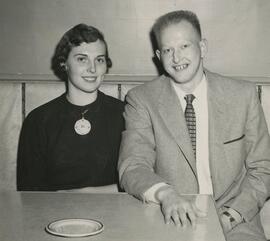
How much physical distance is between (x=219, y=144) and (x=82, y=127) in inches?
27.7

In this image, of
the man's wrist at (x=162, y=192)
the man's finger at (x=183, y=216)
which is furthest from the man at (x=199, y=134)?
the man's finger at (x=183, y=216)

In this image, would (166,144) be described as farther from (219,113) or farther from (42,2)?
(42,2)

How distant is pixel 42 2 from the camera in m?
2.62

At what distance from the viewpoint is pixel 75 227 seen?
1.27 m

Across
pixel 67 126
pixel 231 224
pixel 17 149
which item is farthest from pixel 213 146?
pixel 17 149

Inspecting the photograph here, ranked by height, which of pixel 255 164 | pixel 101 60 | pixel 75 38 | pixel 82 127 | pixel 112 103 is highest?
pixel 75 38

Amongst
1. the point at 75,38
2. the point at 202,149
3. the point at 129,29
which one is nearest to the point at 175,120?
the point at 202,149

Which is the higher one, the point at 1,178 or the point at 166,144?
the point at 166,144

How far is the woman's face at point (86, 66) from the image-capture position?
229cm

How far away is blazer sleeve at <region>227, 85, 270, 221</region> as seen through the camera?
6.52 ft

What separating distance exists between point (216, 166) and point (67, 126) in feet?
2.56

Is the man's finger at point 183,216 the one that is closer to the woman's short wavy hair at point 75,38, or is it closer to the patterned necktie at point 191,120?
the patterned necktie at point 191,120

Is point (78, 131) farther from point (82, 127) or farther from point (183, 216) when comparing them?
point (183, 216)

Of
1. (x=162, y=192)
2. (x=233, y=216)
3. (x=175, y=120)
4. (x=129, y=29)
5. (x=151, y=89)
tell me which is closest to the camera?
(x=162, y=192)
